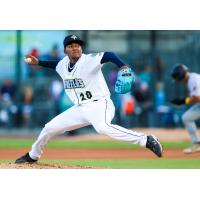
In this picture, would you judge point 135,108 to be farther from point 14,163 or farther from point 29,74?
point 14,163

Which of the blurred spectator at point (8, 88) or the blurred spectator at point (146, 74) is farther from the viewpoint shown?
the blurred spectator at point (146, 74)

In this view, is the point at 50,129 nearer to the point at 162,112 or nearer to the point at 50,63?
the point at 50,63

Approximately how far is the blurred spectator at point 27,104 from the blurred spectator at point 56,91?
0.41 meters

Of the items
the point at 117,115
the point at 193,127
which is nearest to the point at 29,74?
the point at 117,115

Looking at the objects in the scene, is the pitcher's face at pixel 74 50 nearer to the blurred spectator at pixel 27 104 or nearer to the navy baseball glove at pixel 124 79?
the navy baseball glove at pixel 124 79

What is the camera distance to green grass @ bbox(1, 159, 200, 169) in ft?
27.5

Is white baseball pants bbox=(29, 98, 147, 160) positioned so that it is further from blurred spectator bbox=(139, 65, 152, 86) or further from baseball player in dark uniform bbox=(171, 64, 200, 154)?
blurred spectator bbox=(139, 65, 152, 86)

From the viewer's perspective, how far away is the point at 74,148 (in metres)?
11.6

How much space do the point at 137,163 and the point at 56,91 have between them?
5.09m

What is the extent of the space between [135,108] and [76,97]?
6075mm

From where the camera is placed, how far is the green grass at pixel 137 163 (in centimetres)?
838

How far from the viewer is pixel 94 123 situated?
25.2 ft

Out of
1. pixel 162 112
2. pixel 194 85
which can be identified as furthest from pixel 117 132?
pixel 162 112

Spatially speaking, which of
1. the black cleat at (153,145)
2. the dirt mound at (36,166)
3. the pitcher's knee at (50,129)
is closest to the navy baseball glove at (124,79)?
the black cleat at (153,145)
